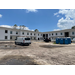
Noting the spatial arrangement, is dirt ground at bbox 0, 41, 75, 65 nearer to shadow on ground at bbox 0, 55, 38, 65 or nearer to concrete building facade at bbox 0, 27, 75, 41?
shadow on ground at bbox 0, 55, 38, 65

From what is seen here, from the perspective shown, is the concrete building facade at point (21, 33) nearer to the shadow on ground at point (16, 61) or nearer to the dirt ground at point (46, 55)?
the dirt ground at point (46, 55)

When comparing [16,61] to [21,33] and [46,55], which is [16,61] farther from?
[21,33]

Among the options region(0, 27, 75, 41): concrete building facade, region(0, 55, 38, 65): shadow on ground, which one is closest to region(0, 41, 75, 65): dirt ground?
region(0, 55, 38, 65): shadow on ground

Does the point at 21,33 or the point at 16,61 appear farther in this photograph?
the point at 21,33

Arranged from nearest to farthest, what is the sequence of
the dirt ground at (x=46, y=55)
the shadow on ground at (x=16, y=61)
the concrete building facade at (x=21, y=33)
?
the shadow on ground at (x=16, y=61) < the dirt ground at (x=46, y=55) < the concrete building facade at (x=21, y=33)

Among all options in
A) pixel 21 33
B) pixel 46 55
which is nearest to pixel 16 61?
pixel 46 55

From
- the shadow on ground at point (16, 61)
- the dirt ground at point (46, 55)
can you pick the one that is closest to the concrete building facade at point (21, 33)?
the dirt ground at point (46, 55)

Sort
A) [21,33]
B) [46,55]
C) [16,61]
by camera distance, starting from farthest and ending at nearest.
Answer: [21,33], [46,55], [16,61]

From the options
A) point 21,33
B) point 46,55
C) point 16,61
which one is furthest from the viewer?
point 21,33
